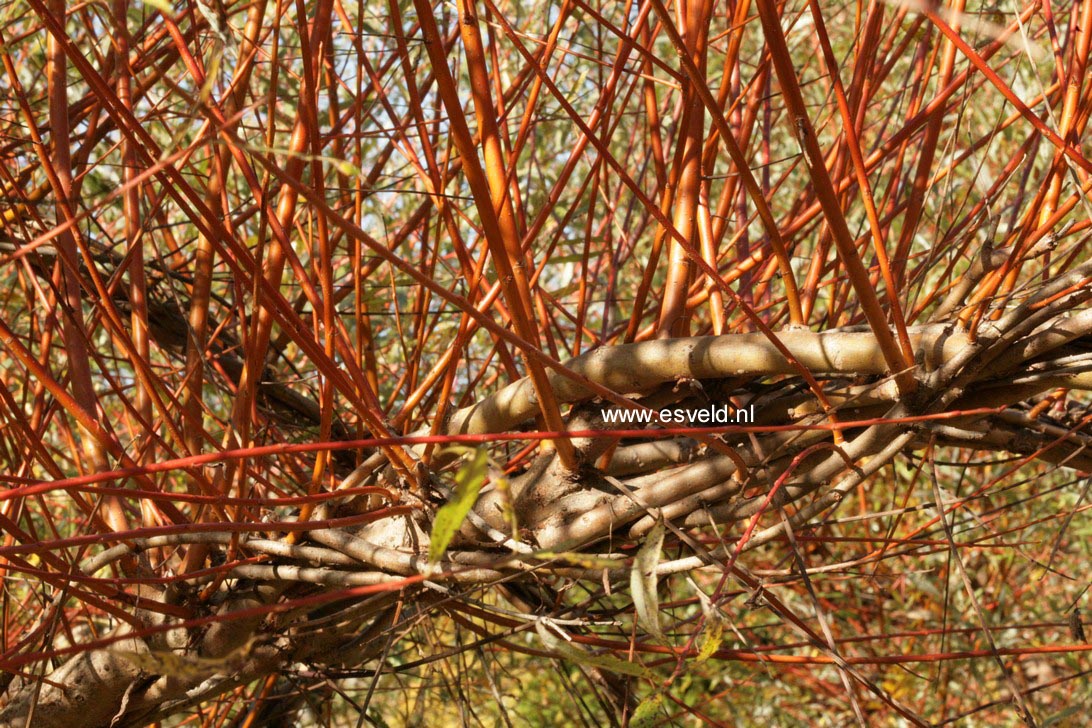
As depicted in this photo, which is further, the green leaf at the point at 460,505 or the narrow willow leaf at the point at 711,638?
the narrow willow leaf at the point at 711,638

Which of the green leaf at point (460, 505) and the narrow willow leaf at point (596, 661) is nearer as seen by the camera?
the green leaf at point (460, 505)

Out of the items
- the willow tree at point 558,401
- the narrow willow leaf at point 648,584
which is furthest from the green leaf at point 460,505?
the narrow willow leaf at point 648,584

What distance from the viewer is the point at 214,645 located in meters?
0.92

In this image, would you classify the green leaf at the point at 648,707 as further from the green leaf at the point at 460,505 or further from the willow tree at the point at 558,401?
the green leaf at the point at 460,505

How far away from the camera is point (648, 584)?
24.1 inches

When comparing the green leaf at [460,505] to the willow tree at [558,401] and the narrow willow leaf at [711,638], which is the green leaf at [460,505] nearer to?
the willow tree at [558,401]

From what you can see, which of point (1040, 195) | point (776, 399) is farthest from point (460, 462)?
point (1040, 195)

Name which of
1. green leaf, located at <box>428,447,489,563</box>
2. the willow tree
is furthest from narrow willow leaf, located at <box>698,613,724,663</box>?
green leaf, located at <box>428,447,489,563</box>

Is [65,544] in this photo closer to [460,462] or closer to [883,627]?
[460,462]

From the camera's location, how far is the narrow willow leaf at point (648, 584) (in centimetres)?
60

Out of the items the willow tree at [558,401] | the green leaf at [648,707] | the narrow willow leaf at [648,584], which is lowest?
the green leaf at [648,707]

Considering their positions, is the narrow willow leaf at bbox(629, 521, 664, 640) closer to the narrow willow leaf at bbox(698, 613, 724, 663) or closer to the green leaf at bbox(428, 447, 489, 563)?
the narrow willow leaf at bbox(698, 613, 724, 663)

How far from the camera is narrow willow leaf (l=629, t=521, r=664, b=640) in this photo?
23.6 inches

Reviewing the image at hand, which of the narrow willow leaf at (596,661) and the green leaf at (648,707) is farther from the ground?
the narrow willow leaf at (596,661)
